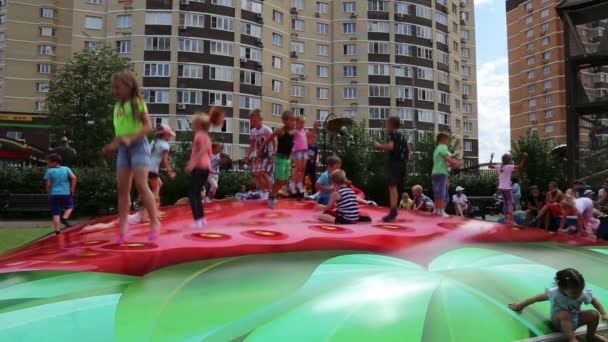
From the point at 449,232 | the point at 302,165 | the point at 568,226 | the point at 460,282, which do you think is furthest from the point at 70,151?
the point at 568,226

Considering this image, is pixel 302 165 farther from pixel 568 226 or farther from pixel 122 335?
pixel 568 226

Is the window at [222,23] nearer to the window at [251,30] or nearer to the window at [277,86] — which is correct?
the window at [251,30]

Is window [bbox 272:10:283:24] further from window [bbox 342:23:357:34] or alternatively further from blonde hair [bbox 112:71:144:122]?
blonde hair [bbox 112:71:144:122]

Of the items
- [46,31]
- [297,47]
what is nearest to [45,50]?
[46,31]

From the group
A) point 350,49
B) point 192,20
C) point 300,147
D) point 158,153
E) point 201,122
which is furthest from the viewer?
point 350,49

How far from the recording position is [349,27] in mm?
59906

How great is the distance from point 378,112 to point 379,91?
259cm

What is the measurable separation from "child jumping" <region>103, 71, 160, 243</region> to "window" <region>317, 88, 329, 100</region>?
176 feet

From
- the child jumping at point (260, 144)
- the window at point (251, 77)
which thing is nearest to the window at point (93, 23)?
the window at point (251, 77)

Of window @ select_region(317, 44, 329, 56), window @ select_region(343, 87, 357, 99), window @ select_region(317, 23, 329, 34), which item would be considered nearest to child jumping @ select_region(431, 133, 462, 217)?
window @ select_region(343, 87, 357, 99)

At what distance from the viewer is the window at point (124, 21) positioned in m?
50.3

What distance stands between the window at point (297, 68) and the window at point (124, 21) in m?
18.6

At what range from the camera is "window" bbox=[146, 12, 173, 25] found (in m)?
49.6

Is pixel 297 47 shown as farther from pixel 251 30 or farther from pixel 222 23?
pixel 222 23
